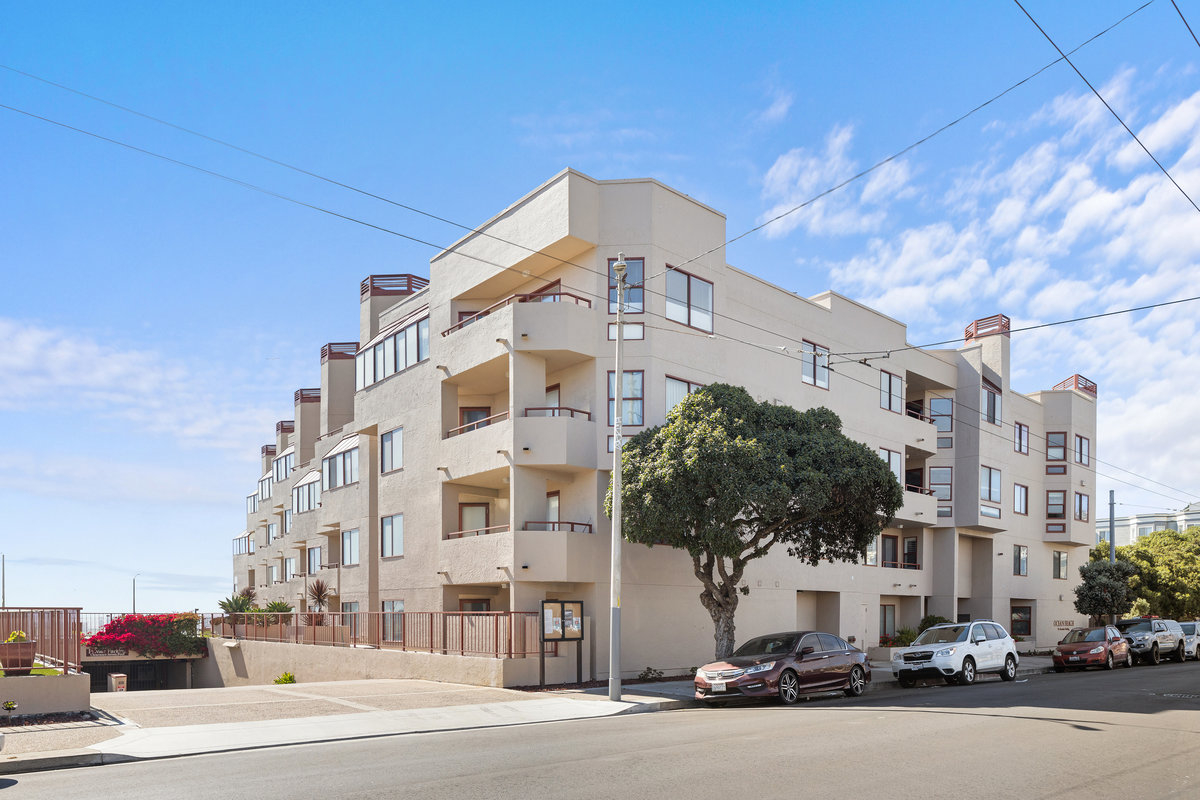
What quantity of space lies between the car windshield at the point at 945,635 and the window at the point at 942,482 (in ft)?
57.4

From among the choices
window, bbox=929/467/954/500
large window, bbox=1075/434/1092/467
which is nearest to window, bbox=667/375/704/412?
window, bbox=929/467/954/500

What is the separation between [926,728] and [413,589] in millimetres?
20559

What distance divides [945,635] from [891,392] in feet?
47.7

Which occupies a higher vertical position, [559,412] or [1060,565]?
[559,412]

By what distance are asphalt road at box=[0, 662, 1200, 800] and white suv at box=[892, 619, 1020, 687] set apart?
7247 millimetres

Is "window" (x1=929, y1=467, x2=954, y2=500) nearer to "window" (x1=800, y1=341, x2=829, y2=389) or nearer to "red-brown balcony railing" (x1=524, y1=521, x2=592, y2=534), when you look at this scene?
"window" (x1=800, y1=341, x2=829, y2=389)

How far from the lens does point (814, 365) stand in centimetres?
3384

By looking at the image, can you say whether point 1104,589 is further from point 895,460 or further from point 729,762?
point 729,762

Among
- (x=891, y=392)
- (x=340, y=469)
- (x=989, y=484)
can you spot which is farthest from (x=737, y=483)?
(x=989, y=484)

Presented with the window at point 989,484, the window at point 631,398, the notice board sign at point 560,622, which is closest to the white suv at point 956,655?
the notice board sign at point 560,622

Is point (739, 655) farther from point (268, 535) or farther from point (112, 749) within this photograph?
point (268, 535)

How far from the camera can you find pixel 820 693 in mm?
21906

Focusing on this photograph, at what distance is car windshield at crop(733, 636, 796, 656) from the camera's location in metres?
20.6

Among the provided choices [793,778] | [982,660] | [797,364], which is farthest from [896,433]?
[793,778]
